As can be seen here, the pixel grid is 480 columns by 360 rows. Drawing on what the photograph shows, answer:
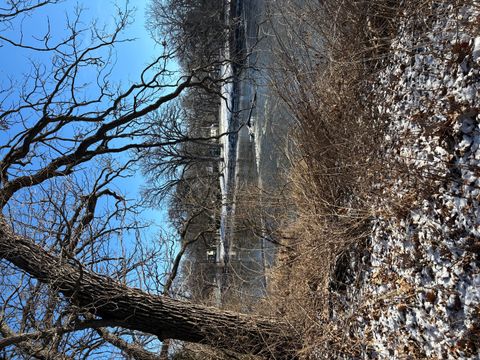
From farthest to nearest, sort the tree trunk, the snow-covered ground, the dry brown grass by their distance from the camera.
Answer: the tree trunk → the dry brown grass → the snow-covered ground

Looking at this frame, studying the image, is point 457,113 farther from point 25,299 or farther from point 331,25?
point 25,299

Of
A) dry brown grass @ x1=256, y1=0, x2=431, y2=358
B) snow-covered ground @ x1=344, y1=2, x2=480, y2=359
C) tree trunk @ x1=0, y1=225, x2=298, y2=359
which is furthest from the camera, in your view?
tree trunk @ x1=0, y1=225, x2=298, y2=359

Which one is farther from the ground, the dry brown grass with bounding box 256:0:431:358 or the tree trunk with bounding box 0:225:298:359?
the dry brown grass with bounding box 256:0:431:358

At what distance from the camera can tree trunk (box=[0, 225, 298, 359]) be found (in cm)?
585

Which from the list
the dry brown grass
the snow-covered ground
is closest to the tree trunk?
the dry brown grass

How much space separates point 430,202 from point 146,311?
3571 millimetres

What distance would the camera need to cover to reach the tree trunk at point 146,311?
5852 millimetres

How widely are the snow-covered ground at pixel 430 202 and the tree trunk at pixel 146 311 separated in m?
1.89

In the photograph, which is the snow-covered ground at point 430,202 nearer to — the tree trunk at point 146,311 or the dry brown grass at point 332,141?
the dry brown grass at point 332,141

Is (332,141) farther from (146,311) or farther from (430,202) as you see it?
(146,311)

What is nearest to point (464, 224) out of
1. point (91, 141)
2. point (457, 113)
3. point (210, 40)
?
point (457, 113)

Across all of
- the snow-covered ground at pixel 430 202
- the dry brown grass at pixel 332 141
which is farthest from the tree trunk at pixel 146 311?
the snow-covered ground at pixel 430 202

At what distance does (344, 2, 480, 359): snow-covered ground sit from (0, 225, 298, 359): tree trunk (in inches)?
74.5

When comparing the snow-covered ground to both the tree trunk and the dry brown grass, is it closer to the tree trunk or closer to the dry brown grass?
the dry brown grass
